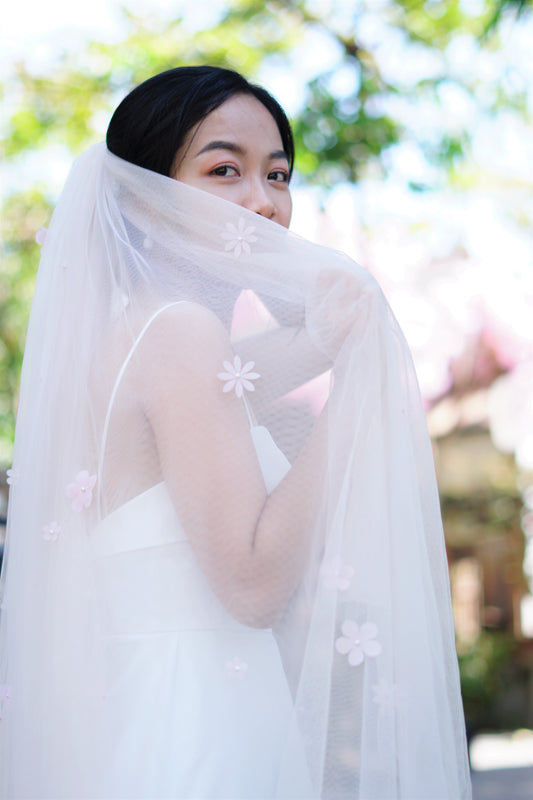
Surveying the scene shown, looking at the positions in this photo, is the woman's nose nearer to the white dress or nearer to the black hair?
the black hair

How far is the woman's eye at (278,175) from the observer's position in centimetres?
171

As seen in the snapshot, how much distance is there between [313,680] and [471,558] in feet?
23.1

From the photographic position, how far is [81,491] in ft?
4.72

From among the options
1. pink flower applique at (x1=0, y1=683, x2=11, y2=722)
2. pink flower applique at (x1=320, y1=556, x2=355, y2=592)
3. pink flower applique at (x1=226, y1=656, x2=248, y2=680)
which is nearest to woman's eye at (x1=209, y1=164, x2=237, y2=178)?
pink flower applique at (x1=320, y1=556, x2=355, y2=592)

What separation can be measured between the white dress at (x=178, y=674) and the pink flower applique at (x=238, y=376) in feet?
0.29

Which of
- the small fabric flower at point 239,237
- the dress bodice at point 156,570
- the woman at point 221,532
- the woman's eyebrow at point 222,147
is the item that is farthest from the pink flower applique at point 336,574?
the woman's eyebrow at point 222,147

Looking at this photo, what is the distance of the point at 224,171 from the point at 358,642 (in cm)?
89

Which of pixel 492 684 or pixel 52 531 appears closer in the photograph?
pixel 52 531

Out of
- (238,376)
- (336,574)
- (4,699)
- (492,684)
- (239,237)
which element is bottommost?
(492,684)

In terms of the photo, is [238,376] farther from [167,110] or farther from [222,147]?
[167,110]

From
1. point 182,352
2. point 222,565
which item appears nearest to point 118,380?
point 182,352

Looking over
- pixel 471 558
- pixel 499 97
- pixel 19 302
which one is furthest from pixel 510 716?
pixel 19 302

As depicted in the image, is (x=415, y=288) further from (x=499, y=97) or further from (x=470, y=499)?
(x=470, y=499)

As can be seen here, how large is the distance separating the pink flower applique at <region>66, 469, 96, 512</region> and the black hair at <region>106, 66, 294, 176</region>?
0.61 metres
